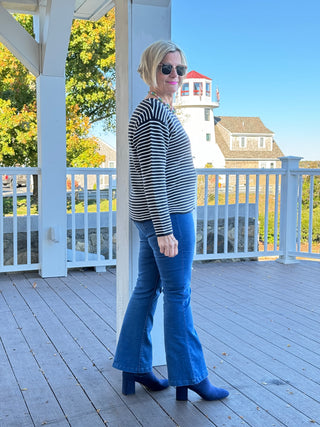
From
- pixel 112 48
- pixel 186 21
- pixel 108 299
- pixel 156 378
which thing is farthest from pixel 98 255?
pixel 186 21

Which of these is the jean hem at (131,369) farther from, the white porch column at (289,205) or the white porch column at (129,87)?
the white porch column at (289,205)

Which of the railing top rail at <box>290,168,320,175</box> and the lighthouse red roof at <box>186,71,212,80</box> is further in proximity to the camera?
the lighthouse red roof at <box>186,71,212,80</box>

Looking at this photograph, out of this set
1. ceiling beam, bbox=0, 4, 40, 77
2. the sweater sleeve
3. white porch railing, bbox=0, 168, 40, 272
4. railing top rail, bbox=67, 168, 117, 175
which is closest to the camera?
the sweater sleeve

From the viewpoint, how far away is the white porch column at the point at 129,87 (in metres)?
2.46

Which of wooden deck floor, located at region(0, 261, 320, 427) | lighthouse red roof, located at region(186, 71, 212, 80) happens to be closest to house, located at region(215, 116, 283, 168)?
lighthouse red roof, located at region(186, 71, 212, 80)

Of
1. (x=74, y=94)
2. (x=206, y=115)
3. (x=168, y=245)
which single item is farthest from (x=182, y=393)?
(x=206, y=115)

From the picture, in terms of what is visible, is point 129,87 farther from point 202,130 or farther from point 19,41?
point 202,130

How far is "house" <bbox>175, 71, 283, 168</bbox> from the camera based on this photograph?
29203 millimetres

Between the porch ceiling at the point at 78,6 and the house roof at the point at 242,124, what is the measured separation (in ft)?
91.3

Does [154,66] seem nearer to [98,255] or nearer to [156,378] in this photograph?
[156,378]

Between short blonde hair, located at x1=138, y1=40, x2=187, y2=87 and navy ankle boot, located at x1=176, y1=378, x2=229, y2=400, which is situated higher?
short blonde hair, located at x1=138, y1=40, x2=187, y2=87

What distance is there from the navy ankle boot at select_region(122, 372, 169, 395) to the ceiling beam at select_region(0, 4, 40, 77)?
3131mm

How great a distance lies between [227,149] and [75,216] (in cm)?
2901

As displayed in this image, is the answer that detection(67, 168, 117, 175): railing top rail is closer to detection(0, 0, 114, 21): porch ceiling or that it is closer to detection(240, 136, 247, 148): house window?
detection(0, 0, 114, 21): porch ceiling
